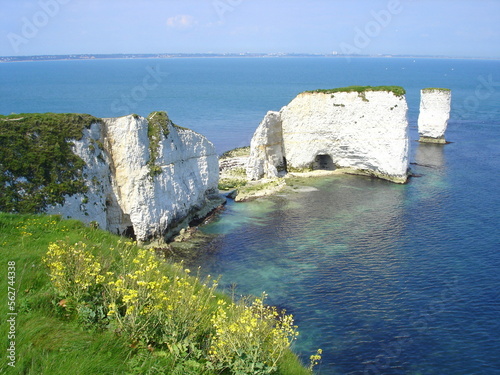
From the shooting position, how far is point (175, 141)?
32969 millimetres

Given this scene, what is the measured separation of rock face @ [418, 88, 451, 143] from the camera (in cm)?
6391

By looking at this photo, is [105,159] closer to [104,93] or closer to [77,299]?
[77,299]

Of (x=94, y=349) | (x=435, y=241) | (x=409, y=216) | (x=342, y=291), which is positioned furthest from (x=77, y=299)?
(x=409, y=216)

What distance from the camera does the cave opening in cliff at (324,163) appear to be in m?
51.2

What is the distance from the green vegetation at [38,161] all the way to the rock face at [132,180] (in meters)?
0.66

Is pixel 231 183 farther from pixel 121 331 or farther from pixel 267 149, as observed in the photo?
pixel 121 331

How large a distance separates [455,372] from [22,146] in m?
25.7

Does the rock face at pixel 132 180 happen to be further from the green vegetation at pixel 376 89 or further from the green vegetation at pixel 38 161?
the green vegetation at pixel 376 89

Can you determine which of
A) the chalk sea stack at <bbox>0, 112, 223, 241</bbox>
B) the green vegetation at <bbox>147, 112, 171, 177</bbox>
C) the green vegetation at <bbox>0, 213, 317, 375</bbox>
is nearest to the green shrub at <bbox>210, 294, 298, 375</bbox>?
the green vegetation at <bbox>0, 213, 317, 375</bbox>

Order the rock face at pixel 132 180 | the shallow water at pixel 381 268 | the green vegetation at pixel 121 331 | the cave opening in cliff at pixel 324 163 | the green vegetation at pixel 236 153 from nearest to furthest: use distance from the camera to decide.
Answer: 1. the green vegetation at pixel 121 331
2. the shallow water at pixel 381 268
3. the rock face at pixel 132 180
4. the cave opening in cliff at pixel 324 163
5. the green vegetation at pixel 236 153

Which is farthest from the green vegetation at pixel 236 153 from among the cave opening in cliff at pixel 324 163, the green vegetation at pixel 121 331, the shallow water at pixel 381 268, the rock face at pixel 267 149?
the green vegetation at pixel 121 331

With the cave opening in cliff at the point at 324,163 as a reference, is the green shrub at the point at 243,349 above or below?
above

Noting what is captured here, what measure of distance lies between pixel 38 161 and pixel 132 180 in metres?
6.34

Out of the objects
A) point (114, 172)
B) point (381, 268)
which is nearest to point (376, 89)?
point (381, 268)
